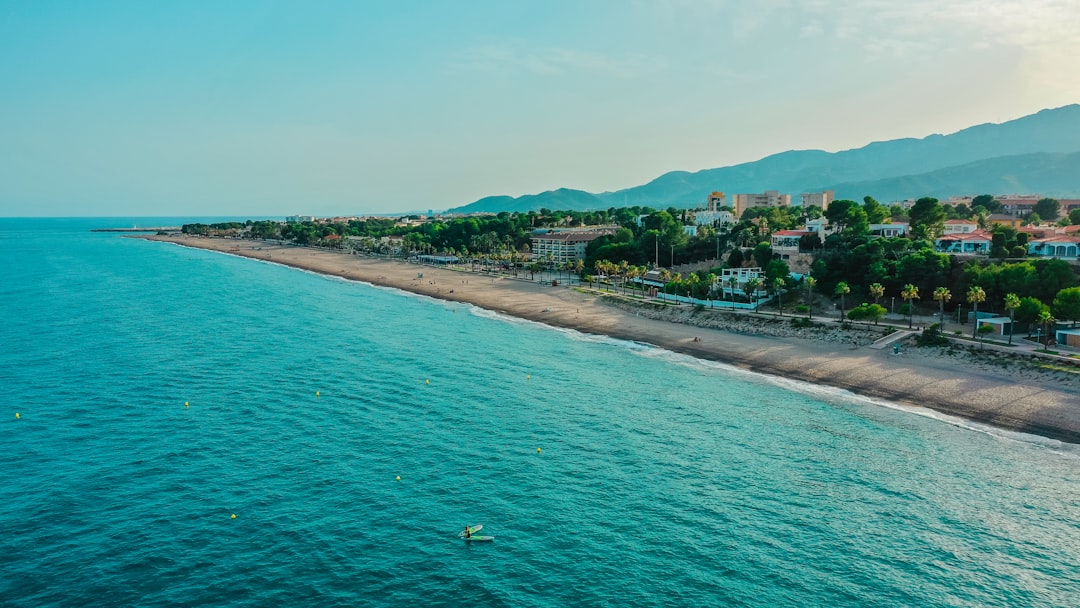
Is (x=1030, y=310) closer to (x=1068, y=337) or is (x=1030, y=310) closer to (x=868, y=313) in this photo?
(x=1068, y=337)

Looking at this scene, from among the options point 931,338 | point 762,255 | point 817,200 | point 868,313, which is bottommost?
point 931,338

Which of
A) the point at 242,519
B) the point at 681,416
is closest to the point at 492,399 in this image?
the point at 681,416

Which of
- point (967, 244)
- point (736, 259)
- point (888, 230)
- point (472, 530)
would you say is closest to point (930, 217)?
point (888, 230)

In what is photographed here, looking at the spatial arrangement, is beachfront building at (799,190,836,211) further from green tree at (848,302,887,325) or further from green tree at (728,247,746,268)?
green tree at (848,302,887,325)

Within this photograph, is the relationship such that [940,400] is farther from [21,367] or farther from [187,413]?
[21,367]

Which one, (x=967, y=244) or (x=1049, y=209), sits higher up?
(x=1049, y=209)
